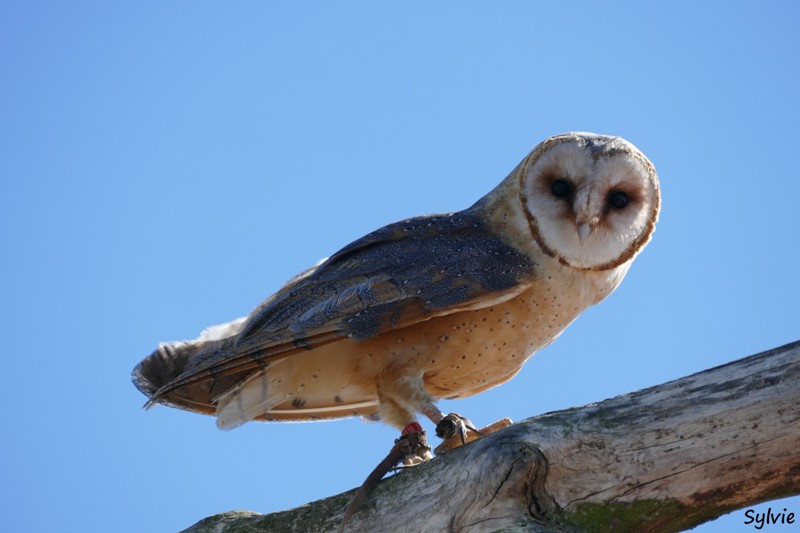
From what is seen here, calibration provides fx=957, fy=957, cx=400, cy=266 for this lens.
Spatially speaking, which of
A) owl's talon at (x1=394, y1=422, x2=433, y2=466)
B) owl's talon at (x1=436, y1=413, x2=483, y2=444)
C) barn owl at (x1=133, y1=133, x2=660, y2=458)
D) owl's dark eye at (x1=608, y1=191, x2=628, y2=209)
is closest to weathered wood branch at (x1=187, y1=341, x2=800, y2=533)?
owl's talon at (x1=394, y1=422, x2=433, y2=466)

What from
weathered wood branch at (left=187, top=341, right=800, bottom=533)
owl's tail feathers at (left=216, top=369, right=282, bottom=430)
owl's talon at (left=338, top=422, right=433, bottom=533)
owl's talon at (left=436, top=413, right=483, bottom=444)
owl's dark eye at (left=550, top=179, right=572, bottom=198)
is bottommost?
weathered wood branch at (left=187, top=341, right=800, bottom=533)

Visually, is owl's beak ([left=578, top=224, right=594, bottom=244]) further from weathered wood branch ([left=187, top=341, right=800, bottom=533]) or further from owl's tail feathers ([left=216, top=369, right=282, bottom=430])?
owl's tail feathers ([left=216, top=369, right=282, bottom=430])

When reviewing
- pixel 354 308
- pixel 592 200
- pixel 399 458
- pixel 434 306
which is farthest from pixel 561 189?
pixel 399 458

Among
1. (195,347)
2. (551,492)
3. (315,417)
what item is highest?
(195,347)

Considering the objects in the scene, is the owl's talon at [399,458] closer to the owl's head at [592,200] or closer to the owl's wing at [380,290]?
the owl's wing at [380,290]

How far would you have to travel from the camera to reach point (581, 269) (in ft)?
15.7

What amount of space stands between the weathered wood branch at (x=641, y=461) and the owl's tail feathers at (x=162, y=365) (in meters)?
1.79

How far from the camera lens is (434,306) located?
4.42 m

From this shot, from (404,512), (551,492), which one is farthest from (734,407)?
(404,512)

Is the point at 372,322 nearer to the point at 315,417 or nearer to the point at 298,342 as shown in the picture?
the point at 298,342

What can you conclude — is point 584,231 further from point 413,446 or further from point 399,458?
point 399,458

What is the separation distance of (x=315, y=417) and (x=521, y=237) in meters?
1.46

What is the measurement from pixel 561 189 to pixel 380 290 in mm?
Answer: 1094

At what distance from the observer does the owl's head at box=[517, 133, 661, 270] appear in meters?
4.70
